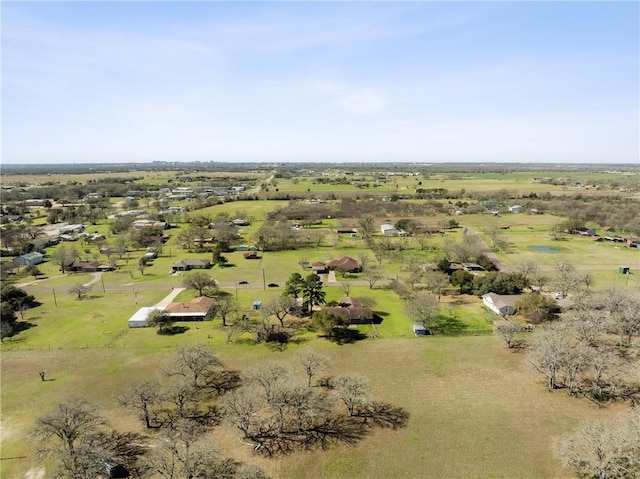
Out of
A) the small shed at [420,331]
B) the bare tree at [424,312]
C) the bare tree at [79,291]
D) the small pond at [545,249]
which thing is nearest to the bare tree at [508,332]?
the bare tree at [424,312]

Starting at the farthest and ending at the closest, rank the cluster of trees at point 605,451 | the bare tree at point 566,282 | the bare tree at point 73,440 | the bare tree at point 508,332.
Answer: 1. the bare tree at point 566,282
2. the bare tree at point 508,332
3. the bare tree at point 73,440
4. the cluster of trees at point 605,451

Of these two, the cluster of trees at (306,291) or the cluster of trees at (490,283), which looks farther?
the cluster of trees at (490,283)

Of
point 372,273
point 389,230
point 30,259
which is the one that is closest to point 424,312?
point 372,273

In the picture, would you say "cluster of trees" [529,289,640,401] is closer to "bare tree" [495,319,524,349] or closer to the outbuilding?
"bare tree" [495,319,524,349]

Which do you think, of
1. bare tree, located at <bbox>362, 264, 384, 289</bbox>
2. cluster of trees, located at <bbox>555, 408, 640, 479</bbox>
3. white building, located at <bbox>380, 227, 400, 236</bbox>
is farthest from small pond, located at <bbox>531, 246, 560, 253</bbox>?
cluster of trees, located at <bbox>555, 408, 640, 479</bbox>

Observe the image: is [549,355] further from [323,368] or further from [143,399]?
[143,399]

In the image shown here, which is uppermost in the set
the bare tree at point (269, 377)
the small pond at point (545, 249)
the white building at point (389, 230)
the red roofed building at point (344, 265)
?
the white building at point (389, 230)

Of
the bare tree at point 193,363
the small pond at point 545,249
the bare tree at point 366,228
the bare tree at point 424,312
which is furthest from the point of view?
the bare tree at point 366,228

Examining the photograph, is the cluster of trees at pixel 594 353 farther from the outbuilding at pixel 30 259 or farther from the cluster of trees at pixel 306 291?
the outbuilding at pixel 30 259
